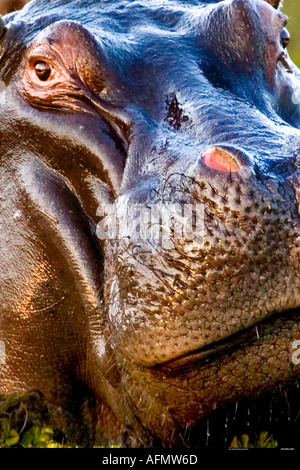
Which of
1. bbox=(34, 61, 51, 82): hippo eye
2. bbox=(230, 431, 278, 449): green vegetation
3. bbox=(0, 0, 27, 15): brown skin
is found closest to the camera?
bbox=(230, 431, 278, 449): green vegetation

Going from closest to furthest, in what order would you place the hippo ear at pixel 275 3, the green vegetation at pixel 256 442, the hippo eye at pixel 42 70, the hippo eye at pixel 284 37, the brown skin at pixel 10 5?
the green vegetation at pixel 256 442
the hippo eye at pixel 42 70
the hippo eye at pixel 284 37
the hippo ear at pixel 275 3
the brown skin at pixel 10 5

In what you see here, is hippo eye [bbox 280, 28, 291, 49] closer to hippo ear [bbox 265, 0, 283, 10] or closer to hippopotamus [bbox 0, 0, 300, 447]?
hippopotamus [bbox 0, 0, 300, 447]

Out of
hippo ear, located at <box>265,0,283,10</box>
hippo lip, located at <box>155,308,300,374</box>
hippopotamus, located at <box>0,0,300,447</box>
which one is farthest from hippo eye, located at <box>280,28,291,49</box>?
hippo lip, located at <box>155,308,300,374</box>

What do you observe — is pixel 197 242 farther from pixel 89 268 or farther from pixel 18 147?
pixel 18 147

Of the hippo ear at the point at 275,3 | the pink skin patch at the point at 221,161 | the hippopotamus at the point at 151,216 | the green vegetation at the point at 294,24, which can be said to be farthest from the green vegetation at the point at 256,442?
the green vegetation at the point at 294,24

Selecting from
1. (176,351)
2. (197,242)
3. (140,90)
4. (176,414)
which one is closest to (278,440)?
(176,414)

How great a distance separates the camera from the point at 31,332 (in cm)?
404

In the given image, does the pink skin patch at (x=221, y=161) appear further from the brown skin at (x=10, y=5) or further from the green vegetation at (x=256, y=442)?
the brown skin at (x=10, y=5)

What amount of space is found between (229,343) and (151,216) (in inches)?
19.7

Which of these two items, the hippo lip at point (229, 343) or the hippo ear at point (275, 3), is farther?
the hippo ear at point (275, 3)

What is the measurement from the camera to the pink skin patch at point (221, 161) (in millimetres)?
3068

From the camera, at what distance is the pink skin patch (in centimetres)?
307

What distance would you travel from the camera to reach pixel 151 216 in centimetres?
322
